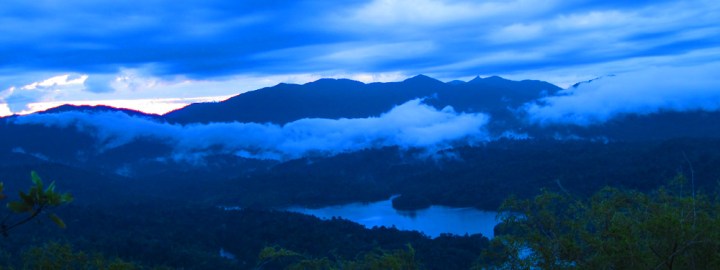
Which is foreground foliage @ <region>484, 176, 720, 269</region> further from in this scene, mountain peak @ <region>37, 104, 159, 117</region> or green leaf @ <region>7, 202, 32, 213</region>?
mountain peak @ <region>37, 104, 159, 117</region>

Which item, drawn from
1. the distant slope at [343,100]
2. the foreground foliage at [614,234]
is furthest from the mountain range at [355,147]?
the foreground foliage at [614,234]

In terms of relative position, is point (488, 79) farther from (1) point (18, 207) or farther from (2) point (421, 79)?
(1) point (18, 207)

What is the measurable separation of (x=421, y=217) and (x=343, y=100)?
94.1 metres

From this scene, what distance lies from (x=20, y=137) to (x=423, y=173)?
61.5 metres

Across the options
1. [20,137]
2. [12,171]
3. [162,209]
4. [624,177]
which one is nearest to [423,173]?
[624,177]

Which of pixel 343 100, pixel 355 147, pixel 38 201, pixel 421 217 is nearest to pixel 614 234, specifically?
pixel 38 201

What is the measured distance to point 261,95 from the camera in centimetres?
13775

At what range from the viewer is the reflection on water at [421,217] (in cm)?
4231

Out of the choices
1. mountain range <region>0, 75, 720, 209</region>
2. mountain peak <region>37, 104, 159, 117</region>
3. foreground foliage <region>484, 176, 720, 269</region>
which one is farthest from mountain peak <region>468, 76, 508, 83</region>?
foreground foliage <region>484, 176, 720, 269</region>

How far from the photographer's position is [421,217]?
50.6 meters

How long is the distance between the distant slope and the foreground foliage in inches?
4717

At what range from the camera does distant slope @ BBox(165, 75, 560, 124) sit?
132000 mm

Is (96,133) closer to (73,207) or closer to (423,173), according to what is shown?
(423,173)

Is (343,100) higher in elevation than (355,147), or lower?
higher
